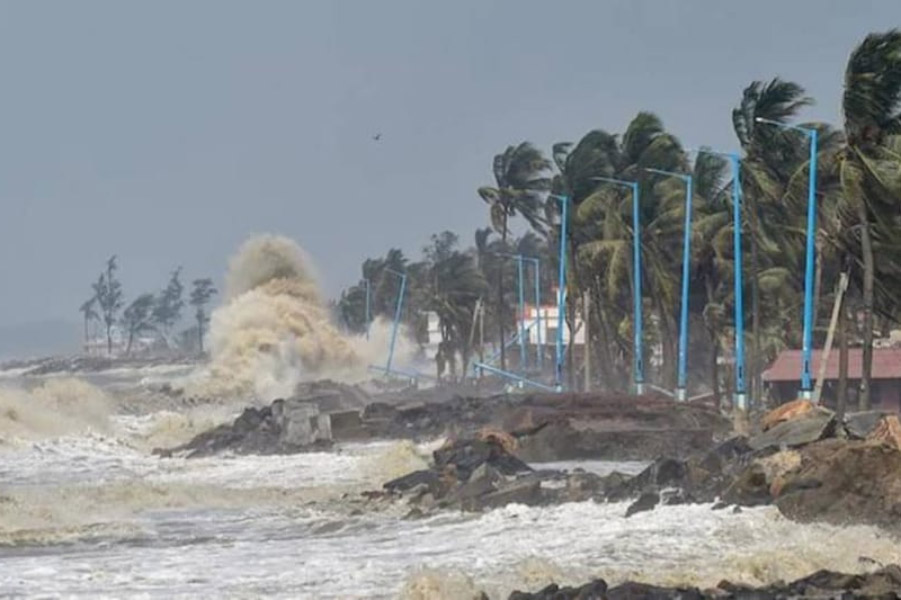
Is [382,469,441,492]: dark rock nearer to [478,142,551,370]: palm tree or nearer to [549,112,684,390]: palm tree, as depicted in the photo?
[549,112,684,390]: palm tree

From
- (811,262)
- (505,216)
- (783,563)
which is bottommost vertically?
(783,563)

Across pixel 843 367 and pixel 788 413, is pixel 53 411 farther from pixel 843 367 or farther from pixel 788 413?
pixel 788 413

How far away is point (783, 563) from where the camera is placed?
54.5 feet

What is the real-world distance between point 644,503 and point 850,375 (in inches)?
1044

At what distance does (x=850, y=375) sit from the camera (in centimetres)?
4616

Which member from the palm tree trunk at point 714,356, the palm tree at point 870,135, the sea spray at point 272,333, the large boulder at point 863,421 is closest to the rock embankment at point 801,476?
the large boulder at point 863,421

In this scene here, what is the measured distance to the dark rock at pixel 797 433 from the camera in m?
24.4

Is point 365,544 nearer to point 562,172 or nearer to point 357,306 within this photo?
point 562,172

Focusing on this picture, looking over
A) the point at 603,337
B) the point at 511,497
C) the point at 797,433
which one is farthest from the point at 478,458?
the point at 603,337

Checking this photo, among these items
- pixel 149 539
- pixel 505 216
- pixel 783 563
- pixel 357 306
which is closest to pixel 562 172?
pixel 505 216

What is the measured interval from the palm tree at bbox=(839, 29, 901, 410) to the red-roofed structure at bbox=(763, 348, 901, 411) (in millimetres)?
13048

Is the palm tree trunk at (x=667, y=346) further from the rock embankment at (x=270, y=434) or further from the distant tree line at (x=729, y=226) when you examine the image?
the rock embankment at (x=270, y=434)

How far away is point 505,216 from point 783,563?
183 feet

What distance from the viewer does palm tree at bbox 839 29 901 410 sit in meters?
31.4
